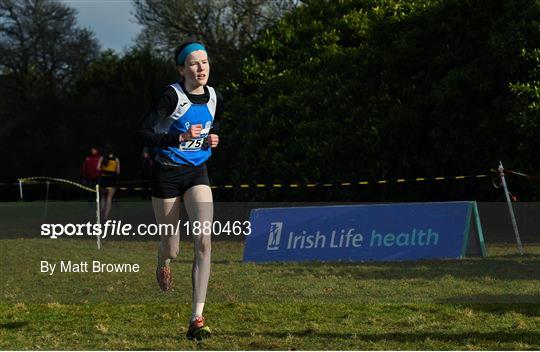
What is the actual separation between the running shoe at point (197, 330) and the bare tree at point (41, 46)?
5111 centimetres

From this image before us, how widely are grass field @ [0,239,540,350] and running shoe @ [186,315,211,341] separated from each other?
84mm

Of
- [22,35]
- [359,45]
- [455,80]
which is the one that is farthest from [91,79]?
[455,80]

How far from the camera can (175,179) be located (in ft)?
25.2

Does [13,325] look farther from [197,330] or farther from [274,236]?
[274,236]

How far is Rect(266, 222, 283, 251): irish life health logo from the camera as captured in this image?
13578mm

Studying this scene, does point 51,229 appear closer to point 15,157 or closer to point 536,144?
point 536,144

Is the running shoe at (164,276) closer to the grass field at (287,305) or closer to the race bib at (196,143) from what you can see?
the grass field at (287,305)

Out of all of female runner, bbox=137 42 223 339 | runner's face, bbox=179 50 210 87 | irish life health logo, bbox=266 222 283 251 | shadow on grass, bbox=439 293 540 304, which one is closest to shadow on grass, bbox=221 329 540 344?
female runner, bbox=137 42 223 339

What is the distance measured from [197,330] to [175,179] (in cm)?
115

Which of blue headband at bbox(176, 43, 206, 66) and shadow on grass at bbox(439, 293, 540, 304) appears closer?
blue headband at bbox(176, 43, 206, 66)

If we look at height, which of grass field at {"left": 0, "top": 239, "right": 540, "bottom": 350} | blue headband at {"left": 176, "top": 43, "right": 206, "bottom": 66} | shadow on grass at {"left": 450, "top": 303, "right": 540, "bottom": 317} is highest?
blue headband at {"left": 176, "top": 43, "right": 206, "bottom": 66}

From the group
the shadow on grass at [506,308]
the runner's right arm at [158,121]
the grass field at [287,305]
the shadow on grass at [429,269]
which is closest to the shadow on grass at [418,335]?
the grass field at [287,305]

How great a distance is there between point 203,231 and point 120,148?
1405 inches

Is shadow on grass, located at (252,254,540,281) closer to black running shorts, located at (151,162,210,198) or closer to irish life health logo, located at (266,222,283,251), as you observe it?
irish life health logo, located at (266,222,283,251)
